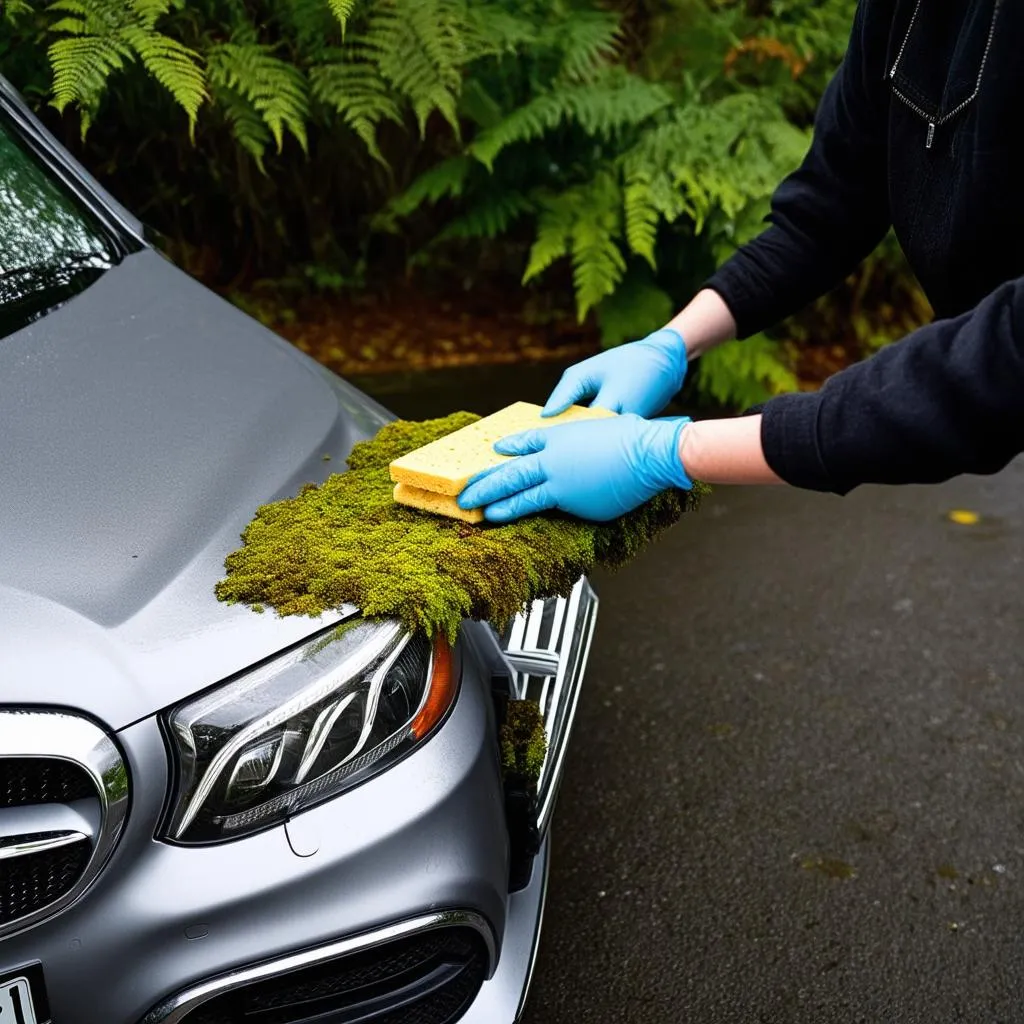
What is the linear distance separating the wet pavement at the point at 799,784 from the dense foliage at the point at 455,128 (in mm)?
1120

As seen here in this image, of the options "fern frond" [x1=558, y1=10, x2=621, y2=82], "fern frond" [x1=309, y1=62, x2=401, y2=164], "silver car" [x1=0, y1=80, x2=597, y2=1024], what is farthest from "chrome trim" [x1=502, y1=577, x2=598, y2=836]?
"fern frond" [x1=558, y1=10, x2=621, y2=82]

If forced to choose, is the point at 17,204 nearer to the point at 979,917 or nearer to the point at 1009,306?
the point at 1009,306

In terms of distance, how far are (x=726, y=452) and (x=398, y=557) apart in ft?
1.79

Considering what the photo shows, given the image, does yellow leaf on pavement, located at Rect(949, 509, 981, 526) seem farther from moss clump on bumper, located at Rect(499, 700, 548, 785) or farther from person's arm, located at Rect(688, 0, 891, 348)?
moss clump on bumper, located at Rect(499, 700, 548, 785)

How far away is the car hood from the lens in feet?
4.17

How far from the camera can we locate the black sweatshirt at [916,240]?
142cm

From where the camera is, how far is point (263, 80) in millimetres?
3377

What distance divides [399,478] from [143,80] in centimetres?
247

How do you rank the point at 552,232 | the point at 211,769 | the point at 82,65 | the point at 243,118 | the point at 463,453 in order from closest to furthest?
1. the point at 211,769
2. the point at 463,453
3. the point at 82,65
4. the point at 243,118
5. the point at 552,232

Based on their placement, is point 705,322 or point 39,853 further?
point 705,322

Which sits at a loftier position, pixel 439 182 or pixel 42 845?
pixel 42 845

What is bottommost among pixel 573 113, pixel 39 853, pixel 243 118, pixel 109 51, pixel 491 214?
pixel 491 214

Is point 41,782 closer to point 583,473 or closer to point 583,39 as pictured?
point 583,473

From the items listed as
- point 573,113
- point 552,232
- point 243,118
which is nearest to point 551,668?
point 243,118
